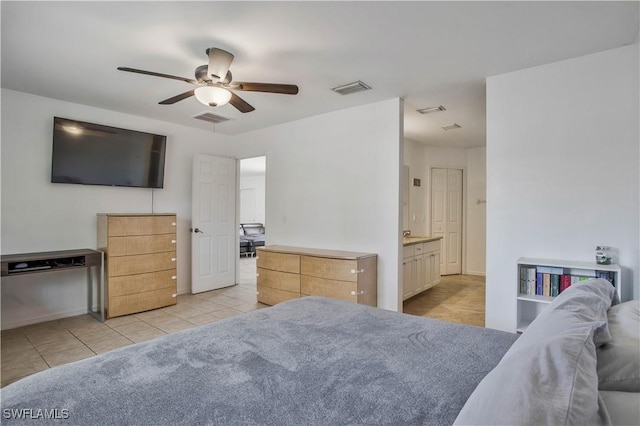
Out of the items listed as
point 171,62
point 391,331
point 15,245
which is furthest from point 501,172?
point 15,245

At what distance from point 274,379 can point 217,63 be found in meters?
2.28

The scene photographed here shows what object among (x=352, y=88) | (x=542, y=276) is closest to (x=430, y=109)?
(x=352, y=88)

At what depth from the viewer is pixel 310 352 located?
1391 millimetres

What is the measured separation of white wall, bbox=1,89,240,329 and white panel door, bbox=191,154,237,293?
2.90 ft

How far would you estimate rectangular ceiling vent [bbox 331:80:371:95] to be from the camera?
3.41m

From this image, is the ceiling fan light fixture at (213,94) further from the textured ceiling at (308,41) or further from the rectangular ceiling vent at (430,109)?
the rectangular ceiling vent at (430,109)

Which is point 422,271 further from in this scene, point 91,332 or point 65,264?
point 65,264

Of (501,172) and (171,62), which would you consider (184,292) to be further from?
(501,172)

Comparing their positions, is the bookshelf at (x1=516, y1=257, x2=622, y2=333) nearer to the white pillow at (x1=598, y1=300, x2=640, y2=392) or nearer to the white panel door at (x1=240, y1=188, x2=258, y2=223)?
the white pillow at (x1=598, y1=300, x2=640, y2=392)

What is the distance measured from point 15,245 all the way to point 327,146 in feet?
12.4

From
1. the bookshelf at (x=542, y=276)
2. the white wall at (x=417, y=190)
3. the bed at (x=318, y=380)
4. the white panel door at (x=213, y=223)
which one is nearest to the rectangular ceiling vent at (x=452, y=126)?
the white wall at (x=417, y=190)

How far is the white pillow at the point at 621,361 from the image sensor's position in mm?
828

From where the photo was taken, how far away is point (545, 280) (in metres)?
2.79

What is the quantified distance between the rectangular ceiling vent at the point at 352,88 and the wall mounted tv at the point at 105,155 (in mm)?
2718
